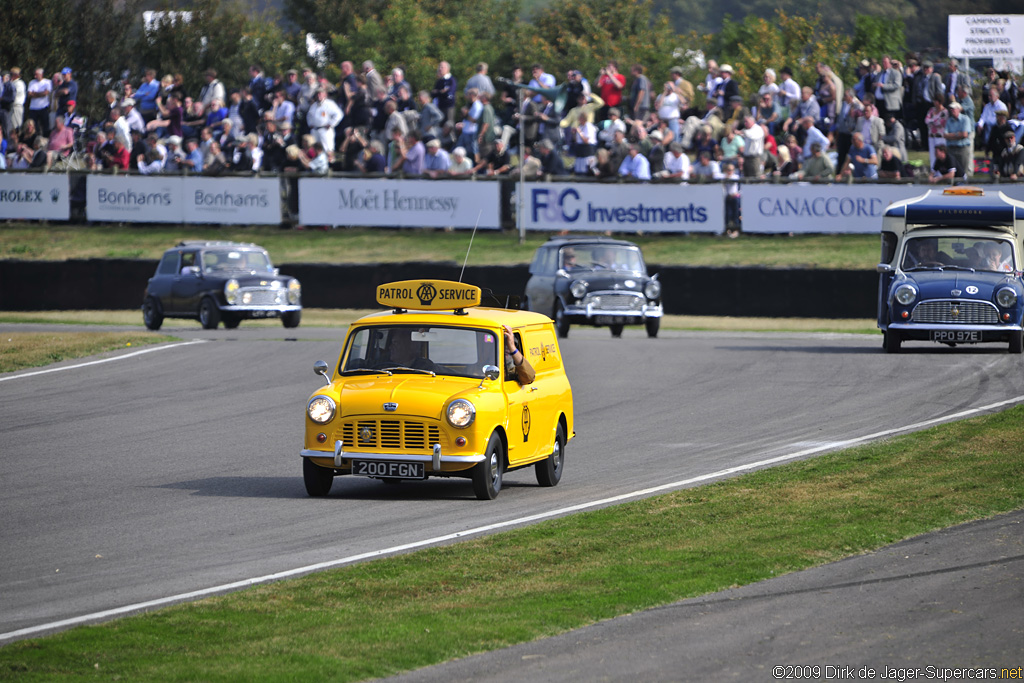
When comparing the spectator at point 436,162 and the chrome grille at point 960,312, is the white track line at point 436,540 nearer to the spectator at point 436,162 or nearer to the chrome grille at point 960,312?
the chrome grille at point 960,312

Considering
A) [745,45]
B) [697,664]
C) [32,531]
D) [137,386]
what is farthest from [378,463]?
[745,45]

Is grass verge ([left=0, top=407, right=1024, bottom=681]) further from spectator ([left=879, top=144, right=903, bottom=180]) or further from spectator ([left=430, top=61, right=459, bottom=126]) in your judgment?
spectator ([left=430, top=61, right=459, bottom=126])

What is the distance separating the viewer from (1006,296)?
21531 millimetres

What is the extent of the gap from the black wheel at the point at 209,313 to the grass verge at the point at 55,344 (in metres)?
2.28

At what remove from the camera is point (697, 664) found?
685 cm

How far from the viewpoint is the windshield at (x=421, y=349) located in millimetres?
11883

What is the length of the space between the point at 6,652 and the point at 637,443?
28.4 feet

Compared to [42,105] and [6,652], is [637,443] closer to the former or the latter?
[6,652]

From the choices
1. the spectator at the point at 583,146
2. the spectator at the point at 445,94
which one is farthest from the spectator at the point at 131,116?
the spectator at the point at 583,146

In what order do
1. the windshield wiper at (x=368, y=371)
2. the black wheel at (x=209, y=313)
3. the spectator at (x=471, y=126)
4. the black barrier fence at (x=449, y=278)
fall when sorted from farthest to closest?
the spectator at (x=471, y=126) → the black barrier fence at (x=449, y=278) → the black wheel at (x=209, y=313) → the windshield wiper at (x=368, y=371)

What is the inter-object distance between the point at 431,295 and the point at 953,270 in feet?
40.6

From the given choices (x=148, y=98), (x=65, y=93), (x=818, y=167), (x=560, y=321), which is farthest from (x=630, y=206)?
(x=65, y=93)

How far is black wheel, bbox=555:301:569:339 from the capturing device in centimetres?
2675

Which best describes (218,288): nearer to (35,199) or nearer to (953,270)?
(35,199)
